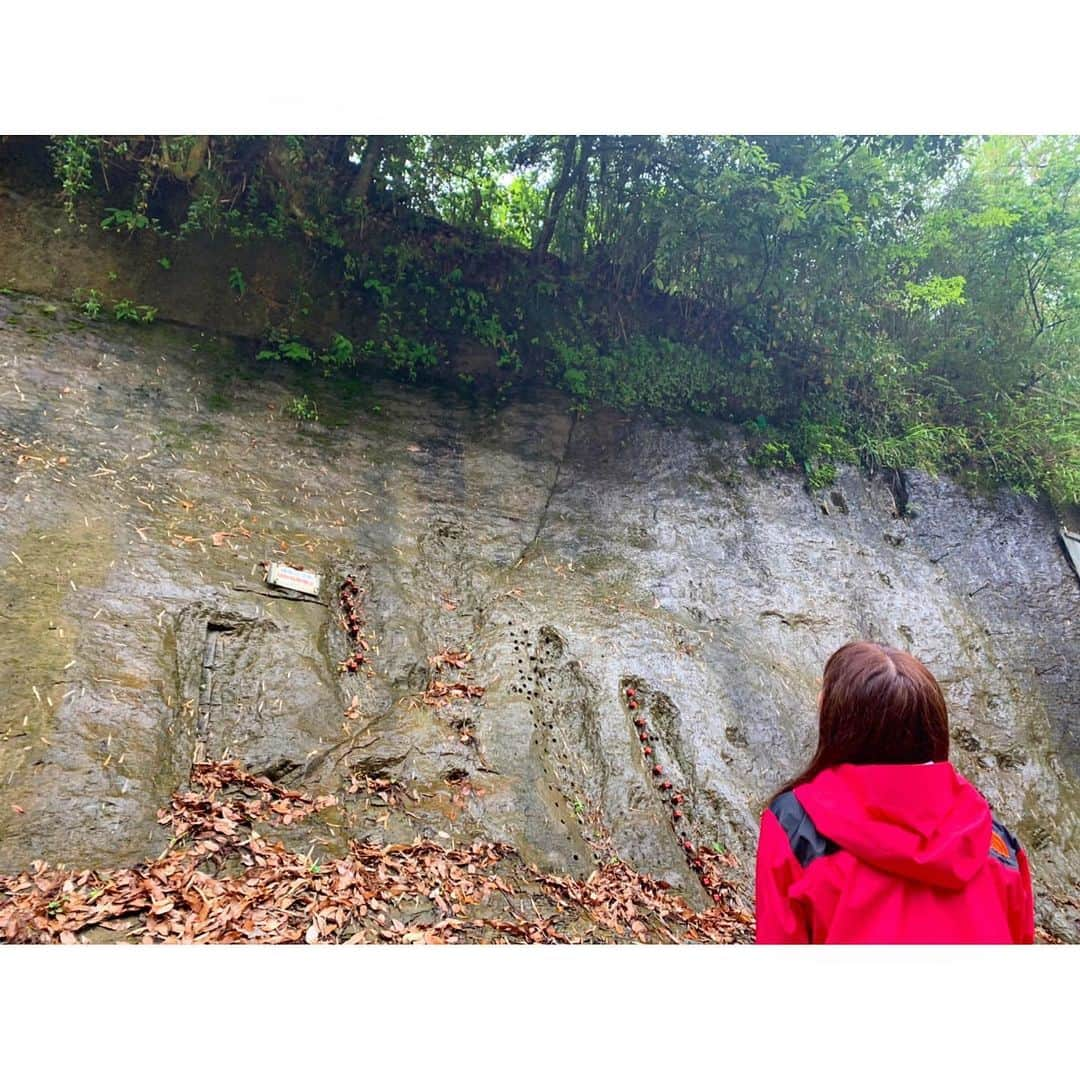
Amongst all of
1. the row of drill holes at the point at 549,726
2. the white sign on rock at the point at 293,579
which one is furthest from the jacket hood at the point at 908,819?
the white sign on rock at the point at 293,579

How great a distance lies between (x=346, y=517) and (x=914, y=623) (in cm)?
545

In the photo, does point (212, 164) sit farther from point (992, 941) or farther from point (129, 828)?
point (992, 941)

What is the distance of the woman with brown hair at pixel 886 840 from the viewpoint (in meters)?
1.49

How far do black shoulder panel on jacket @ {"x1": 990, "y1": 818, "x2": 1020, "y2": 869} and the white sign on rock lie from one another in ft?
13.1

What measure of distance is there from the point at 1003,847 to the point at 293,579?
406cm

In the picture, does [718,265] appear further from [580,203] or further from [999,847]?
[999,847]

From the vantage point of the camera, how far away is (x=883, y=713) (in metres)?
1.58

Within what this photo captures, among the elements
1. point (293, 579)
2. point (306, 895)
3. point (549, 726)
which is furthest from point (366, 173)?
point (306, 895)

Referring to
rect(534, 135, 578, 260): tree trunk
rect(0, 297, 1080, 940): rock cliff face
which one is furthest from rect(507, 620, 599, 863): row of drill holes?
rect(534, 135, 578, 260): tree trunk

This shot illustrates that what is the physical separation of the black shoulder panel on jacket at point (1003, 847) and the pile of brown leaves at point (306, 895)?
2.27 metres

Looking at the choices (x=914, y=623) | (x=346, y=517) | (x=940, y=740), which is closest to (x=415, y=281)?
(x=346, y=517)

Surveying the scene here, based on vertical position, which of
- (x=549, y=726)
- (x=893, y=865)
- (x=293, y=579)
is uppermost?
(x=293, y=579)

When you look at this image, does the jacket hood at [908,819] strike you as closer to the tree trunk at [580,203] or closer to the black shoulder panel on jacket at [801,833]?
the black shoulder panel on jacket at [801,833]

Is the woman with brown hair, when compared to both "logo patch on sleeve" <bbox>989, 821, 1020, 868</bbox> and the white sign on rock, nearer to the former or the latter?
"logo patch on sleeve" <bbox>989, 821, 1020, 868</bbox>
